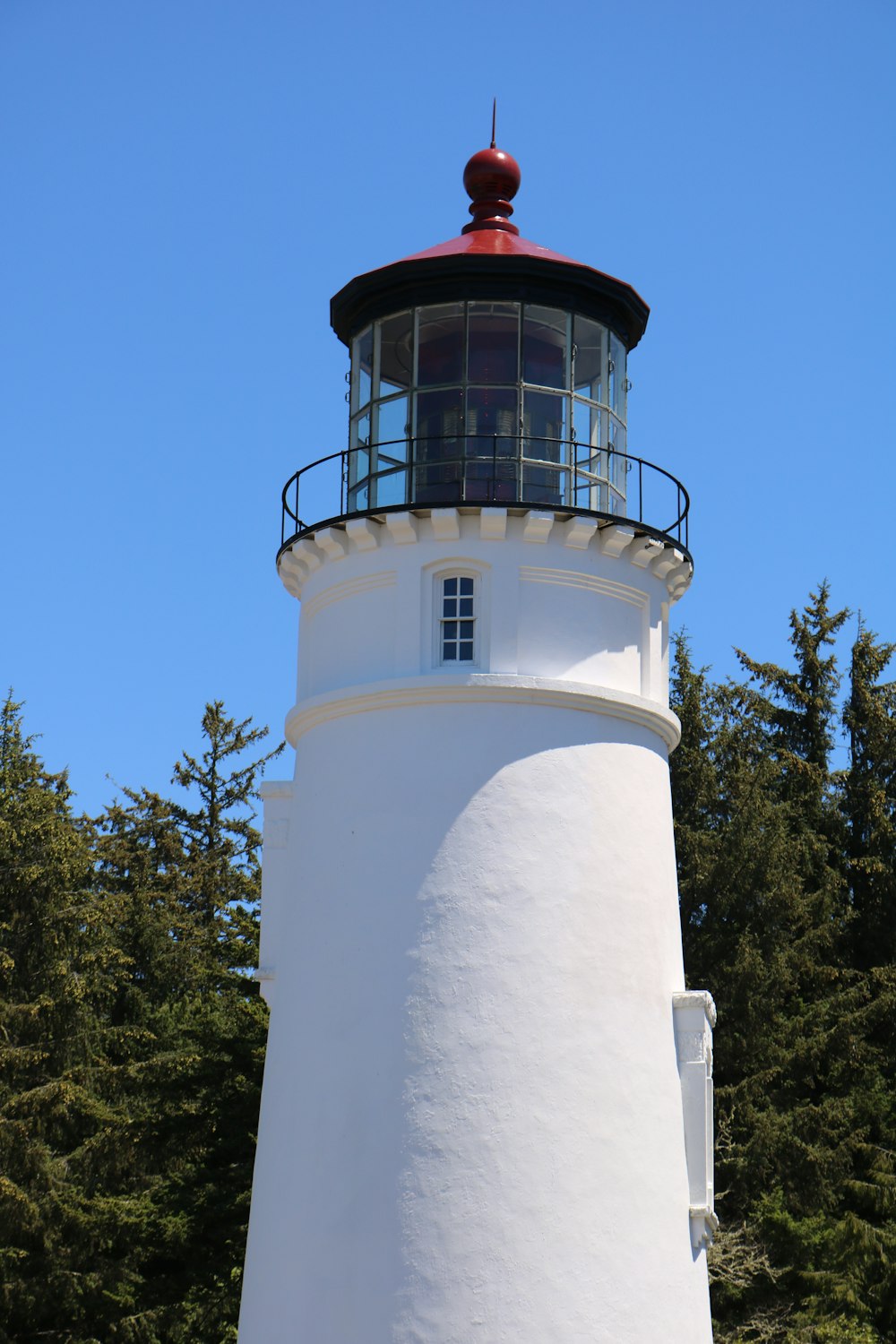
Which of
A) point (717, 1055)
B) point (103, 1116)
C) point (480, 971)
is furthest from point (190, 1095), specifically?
point (480, 971)

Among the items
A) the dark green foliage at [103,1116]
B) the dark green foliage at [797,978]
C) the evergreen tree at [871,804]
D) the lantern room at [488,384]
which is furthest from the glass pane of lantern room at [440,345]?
the evergreen tree at [871,804]

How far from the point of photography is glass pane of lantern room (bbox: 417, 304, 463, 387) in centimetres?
1552

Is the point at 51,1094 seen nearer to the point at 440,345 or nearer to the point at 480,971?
the point at 480,971

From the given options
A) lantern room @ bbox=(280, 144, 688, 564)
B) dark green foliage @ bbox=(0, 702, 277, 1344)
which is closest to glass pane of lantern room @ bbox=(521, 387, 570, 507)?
lantern room @ bbox=(280, 144, 688, 564)

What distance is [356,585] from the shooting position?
1558 cm

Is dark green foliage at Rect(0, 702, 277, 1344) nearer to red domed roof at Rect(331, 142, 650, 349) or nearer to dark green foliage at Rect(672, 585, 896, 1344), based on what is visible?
dark green foliage at Rect(672, 585, 896, 1344)

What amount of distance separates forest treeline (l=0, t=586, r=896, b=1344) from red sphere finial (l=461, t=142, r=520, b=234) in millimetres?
13106

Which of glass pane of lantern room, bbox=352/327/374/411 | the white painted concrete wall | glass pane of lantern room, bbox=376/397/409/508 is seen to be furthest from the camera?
glass pane of lantern room, bbox=352/327/374/411

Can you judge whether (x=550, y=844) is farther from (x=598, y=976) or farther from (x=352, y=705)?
(x=352, y=705)

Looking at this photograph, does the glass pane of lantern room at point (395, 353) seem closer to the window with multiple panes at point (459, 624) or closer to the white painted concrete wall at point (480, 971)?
the white painted concrete wall at point (480, 971)

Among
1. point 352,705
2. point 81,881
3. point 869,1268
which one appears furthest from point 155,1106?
point 352,705

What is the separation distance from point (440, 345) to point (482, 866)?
15.0ft

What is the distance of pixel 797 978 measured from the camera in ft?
100

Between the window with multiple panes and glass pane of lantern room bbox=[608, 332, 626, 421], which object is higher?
glass pane of lantern room bbox=[608, 332, 626, 421]
